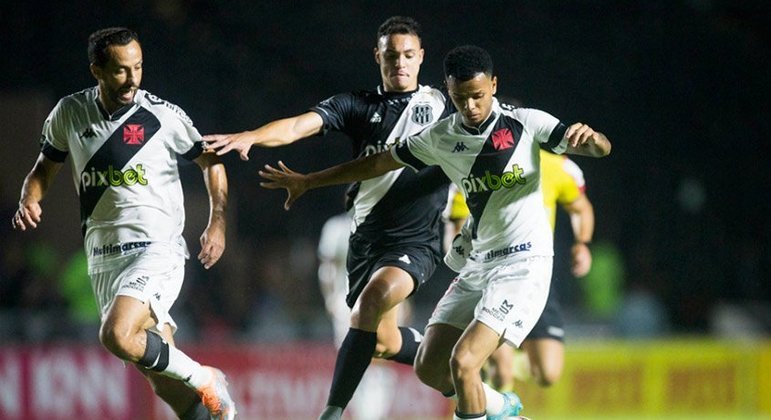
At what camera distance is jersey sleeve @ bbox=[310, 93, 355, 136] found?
714cm

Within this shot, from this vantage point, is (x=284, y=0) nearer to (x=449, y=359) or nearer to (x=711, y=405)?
(x=711, y=405)

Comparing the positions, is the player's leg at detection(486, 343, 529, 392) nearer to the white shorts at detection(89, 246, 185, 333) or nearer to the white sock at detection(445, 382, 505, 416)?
the white sock at detection(445, 382, 505, 416)

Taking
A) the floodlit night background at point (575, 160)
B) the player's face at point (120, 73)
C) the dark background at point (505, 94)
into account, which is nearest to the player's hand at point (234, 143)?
the player's face at point (120, 73)

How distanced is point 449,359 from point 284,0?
9951mm

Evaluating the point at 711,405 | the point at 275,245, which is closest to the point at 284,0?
the point at 275,245

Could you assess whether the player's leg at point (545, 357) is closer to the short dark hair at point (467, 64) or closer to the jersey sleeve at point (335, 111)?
the jersey sleeve at point (335, 111)

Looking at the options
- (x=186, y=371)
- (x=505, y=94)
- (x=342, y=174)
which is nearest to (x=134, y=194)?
(x=186, y=371)

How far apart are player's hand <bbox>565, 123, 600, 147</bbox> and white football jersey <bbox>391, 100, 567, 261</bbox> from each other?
0.54 feet

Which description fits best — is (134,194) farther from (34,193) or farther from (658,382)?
(658,382)

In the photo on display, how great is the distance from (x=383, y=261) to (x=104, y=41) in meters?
1.91

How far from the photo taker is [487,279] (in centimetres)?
679

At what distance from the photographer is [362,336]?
6.93 metres

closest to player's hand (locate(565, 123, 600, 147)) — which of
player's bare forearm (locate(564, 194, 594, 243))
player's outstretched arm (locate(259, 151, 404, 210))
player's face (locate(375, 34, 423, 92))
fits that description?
player's outstretched arm (locate(259, 151, 404, 210))

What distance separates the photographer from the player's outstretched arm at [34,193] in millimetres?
6761
